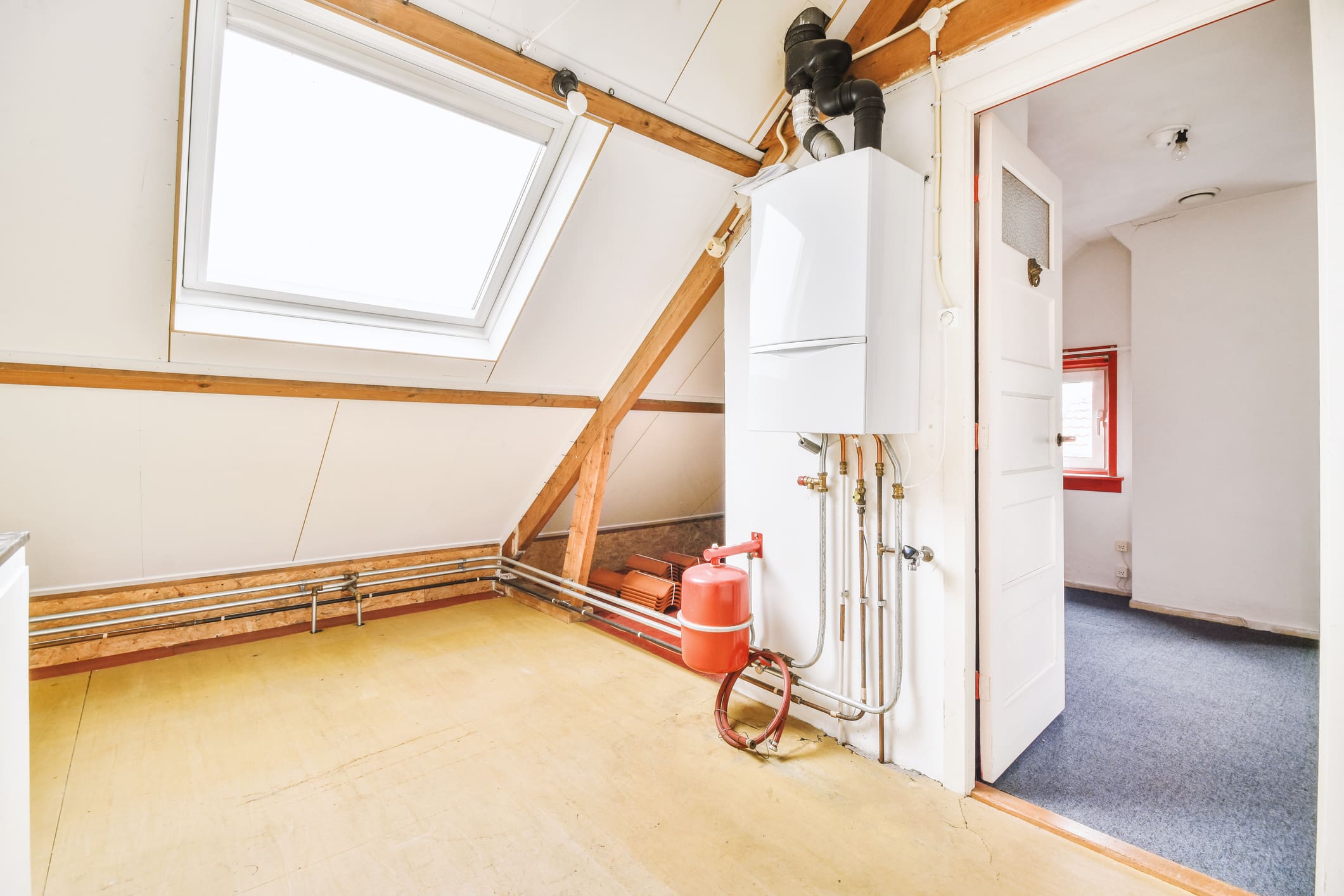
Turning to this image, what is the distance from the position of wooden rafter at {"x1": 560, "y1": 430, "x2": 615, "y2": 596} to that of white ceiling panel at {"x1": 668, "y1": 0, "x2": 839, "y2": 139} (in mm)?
1784

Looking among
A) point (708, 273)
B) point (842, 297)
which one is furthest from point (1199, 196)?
point (842, 297)

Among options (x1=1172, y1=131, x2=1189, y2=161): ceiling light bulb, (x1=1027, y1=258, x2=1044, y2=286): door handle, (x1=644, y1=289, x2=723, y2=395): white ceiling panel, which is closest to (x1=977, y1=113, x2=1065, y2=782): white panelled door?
(x1=1027, y1=258, x2=1044, y2=286): door handle

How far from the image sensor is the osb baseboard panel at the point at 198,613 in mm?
2789

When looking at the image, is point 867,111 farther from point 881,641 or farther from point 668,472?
point 668,472

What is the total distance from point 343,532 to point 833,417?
115 inches

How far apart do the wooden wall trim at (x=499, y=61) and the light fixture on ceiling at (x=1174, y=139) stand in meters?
2.06

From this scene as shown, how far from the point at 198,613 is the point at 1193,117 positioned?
17.7 feet

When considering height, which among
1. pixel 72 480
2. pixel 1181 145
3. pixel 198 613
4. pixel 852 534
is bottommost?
pixel 198 613

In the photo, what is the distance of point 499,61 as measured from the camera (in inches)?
73.5

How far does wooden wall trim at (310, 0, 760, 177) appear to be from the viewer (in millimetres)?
1663

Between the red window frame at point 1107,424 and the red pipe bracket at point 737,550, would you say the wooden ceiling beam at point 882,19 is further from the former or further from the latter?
the red window frame at point 1107,424

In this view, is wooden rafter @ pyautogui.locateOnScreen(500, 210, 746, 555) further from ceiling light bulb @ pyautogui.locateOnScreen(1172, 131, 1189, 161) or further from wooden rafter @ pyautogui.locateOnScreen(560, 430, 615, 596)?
ceiling light bulb @ pyautogui.locateOnScreen(1172, 131, 1189, 161)

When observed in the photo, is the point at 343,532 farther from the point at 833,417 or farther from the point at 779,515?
the point at 833,417

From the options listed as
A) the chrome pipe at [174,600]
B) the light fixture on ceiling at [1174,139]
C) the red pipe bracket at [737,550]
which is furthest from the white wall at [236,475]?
the light fixture on ceiling at [1174,139]
